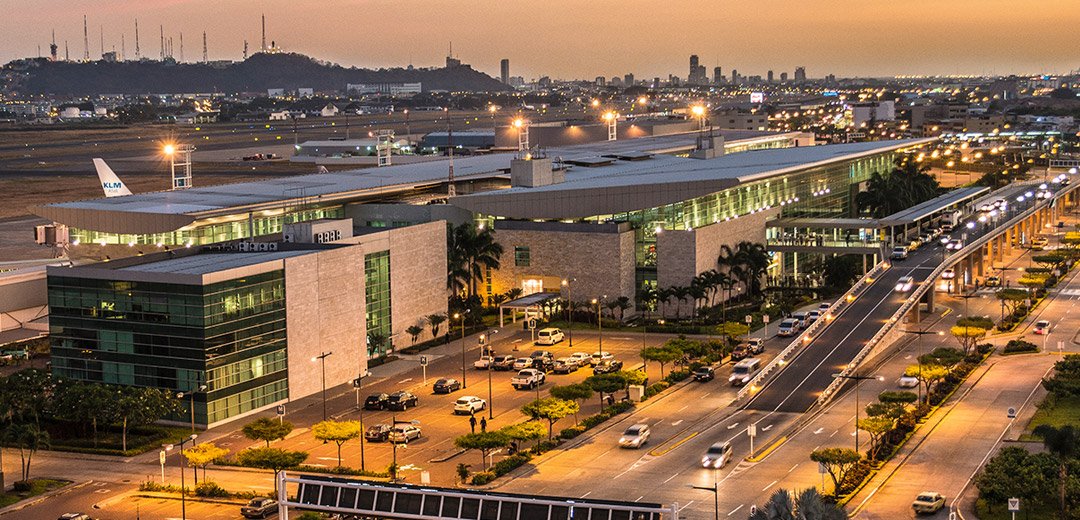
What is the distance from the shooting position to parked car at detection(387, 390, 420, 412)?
6656cm

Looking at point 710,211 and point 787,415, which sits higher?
point 710,211

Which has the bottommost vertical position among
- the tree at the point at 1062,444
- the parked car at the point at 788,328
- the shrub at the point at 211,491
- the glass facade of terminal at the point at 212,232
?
the shrub at the point at 211,491

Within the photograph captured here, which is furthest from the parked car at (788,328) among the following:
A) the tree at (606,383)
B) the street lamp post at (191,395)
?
the street lamp post at (191,395)

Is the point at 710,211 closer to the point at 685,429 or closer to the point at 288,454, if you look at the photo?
the point at 685,429

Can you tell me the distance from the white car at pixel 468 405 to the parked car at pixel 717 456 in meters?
13.4

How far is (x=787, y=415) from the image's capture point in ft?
211

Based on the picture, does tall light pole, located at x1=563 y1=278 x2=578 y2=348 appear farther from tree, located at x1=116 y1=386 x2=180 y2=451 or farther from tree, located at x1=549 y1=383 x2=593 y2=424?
tree, located at x1=116 y1=386 x2=180 y2=451

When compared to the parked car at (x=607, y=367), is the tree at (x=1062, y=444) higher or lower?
higher

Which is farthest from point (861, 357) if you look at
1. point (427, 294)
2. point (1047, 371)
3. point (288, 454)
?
point (288, 454)

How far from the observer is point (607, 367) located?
240 feet

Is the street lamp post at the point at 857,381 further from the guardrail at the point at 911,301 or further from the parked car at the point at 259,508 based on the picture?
the parked car at the point at 259,508

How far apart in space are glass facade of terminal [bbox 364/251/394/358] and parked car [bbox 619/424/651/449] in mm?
23150

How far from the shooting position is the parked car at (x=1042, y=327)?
268ft

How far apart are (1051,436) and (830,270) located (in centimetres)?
5320
